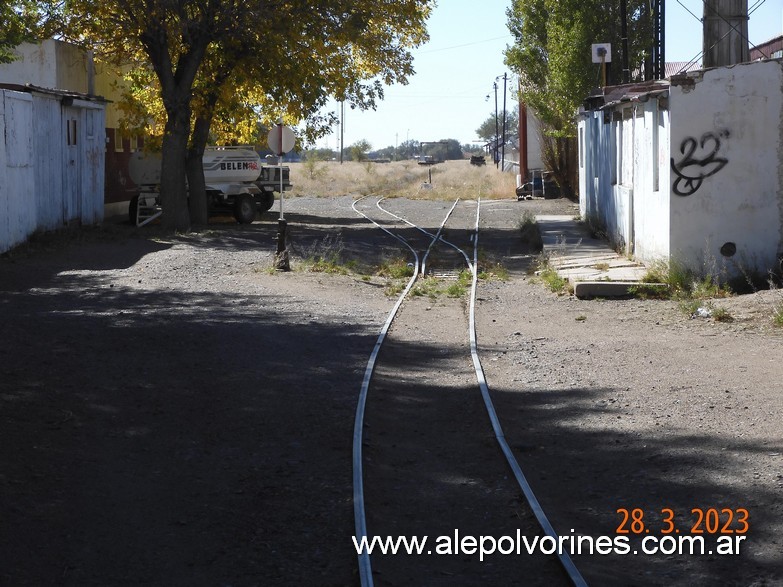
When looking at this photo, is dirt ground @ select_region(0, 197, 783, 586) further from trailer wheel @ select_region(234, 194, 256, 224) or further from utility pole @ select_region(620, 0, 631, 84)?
utility pole @ select_region(620, 0, 631, 84)

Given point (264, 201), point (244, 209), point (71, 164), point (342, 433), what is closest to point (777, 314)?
point (342, 433)

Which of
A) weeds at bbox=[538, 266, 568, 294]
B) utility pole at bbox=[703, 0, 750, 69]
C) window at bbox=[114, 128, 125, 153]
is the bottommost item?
weeds at bbox=[538, 266, 568, 294]

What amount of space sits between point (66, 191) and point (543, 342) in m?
15.7

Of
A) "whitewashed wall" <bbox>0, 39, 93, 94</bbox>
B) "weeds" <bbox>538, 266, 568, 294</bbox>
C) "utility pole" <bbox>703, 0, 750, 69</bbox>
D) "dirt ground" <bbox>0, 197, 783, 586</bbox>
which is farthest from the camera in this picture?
"whitewashed wall" <bbox>0, 39, 93, 94</bbox>

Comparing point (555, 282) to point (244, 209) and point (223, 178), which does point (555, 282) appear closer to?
point (244, 209)

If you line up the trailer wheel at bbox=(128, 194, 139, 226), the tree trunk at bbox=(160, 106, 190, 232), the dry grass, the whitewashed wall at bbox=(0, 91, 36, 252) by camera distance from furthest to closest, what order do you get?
the dry grass, the trailer wheel at bbox=(128, 194, 139, 226), the tree trunk at bbox=(160, 106, 190, 232), the whitewashed wall at bbox=(0, 91, 36, 252)

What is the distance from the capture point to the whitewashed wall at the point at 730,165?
1420 cm

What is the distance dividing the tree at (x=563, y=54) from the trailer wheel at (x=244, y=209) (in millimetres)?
13861

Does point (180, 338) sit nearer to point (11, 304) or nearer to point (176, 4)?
point (11, 304)

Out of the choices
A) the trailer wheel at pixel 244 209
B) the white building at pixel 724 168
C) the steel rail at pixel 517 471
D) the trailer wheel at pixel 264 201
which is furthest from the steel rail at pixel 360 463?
the trailer wheel at pixel 264 201

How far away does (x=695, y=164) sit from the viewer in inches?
571

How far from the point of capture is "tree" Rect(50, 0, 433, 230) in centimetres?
2431

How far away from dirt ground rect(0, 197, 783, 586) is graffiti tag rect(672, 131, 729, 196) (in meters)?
1.79

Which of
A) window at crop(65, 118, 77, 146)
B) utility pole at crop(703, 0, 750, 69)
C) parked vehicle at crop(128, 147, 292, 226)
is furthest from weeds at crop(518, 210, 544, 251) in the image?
window at crop(65, 118, 77, 146)
